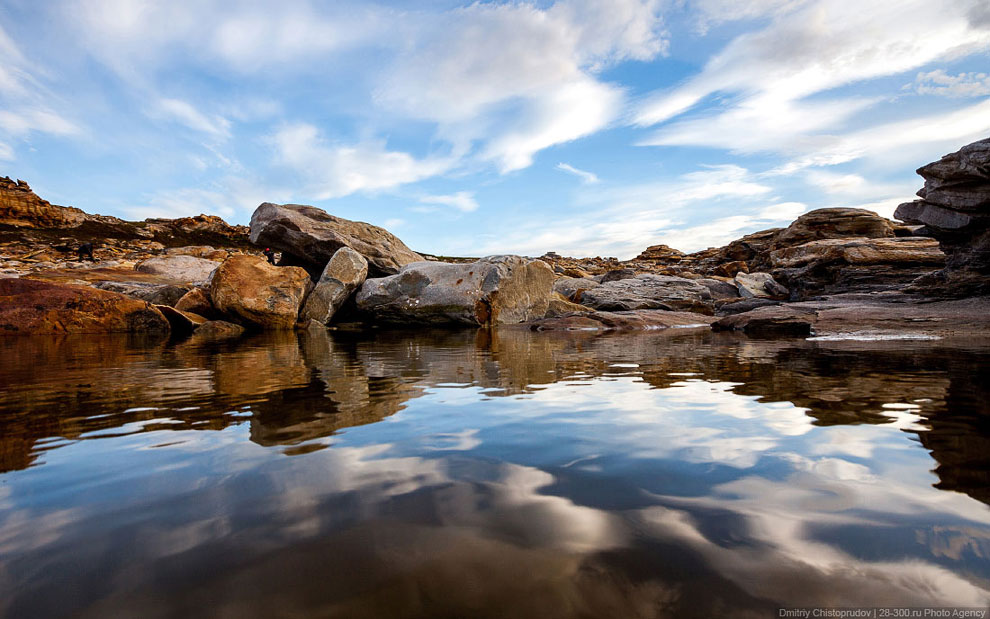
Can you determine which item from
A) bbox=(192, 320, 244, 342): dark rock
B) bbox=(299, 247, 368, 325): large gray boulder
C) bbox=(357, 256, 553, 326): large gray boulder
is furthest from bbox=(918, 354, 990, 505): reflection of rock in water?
bbox=(299, 247, 368, 325): large gray boulder

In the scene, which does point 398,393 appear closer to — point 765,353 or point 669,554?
point 669,554

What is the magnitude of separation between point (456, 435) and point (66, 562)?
4.94 feet

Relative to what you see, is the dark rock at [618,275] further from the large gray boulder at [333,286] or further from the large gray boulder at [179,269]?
the large gray boulder at [179,269]

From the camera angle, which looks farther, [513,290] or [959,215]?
[513,290]

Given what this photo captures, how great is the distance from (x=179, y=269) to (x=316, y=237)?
39.3 ft

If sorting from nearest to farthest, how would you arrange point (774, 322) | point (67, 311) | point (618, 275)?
point (774, 322) → point (67, 311) → point (618, 275)

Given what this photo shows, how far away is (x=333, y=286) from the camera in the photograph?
46.3 feet

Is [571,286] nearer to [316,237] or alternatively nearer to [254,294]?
[316,237]

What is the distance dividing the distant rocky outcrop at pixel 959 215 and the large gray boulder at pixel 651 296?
25.1 ft

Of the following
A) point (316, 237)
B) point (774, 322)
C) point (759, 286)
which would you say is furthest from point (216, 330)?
point (759, 286)

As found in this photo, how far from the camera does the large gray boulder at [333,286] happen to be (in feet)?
45.8

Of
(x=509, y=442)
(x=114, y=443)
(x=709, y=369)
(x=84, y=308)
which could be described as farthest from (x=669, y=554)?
(x=84, y=308)

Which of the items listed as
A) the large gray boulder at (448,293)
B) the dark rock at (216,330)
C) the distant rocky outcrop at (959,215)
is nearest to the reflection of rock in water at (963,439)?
the distant rocky outcrop at (959,215)

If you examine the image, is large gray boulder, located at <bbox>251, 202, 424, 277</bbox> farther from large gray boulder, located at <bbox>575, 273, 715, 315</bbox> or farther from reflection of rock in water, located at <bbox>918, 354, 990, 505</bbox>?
reflection of rock in water, located at <bbox>918, 354, 990, 505</bbox>
